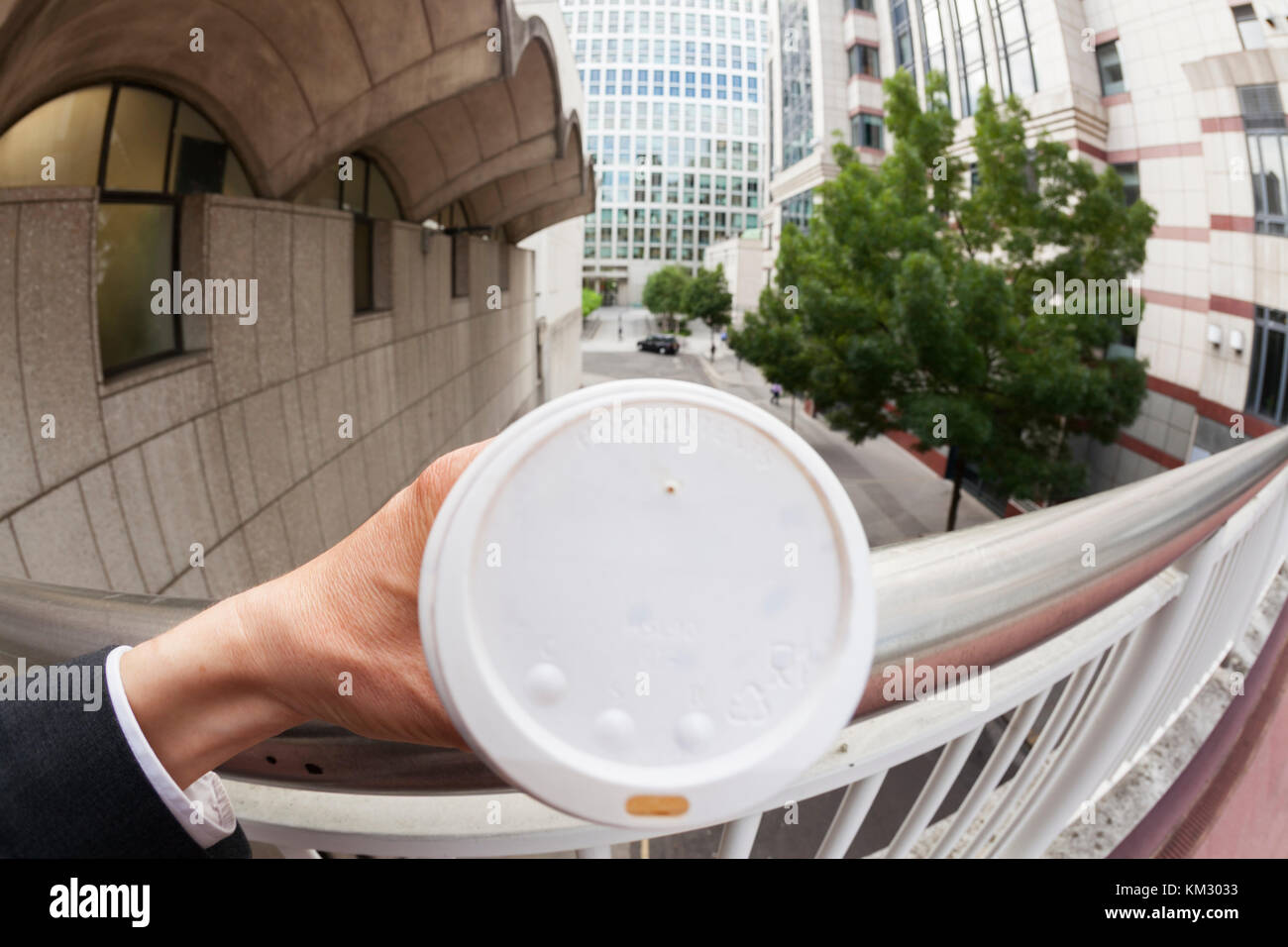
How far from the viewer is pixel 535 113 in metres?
11.1

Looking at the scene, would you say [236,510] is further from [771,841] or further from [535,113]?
[535,113]

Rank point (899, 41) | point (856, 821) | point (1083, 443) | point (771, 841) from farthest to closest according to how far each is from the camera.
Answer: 1. point (899, 41)
2. point (1083, 443)
3. point (771, 841)
4. point (856, 821)

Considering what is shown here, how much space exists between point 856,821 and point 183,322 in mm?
6255

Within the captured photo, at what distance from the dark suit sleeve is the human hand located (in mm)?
31

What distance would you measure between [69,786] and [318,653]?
9.2 inches

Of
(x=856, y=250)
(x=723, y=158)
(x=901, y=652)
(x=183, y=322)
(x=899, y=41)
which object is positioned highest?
(x=723, y=158)

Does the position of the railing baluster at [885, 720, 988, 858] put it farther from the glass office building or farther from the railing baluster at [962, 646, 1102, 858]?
the glass office building

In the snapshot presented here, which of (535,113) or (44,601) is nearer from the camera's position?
(44,601)

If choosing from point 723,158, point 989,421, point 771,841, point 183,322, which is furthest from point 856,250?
point 723,158

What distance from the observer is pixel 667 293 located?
57.8 m

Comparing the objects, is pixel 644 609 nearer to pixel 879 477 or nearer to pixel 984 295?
pixel 984 295

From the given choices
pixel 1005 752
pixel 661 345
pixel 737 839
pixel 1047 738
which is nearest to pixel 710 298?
pixel 661 345

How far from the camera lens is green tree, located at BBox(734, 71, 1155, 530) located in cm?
1055

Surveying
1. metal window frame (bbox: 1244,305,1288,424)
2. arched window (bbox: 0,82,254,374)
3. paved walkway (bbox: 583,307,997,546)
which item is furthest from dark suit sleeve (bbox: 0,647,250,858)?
metal window frame (bbox: 1244,305,1288,424)
